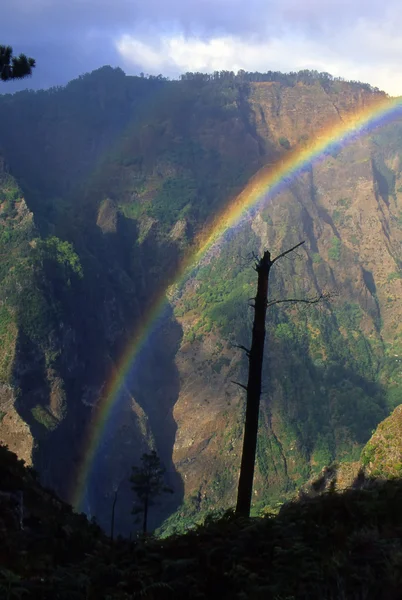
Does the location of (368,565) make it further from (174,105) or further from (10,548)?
(174,105)

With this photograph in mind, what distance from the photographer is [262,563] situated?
24.4ft

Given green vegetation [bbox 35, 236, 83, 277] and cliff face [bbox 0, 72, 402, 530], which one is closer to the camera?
cliff face [bbox 0, 72, 402, 530]

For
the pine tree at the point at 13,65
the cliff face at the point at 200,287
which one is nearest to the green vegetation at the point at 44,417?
the cliff face at the point at 200,287

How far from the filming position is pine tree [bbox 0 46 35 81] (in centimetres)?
1916

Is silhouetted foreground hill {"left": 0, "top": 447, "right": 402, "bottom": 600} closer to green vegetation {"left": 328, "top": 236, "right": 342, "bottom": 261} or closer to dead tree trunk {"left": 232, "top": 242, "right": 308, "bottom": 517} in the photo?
dead tree trunk {"left": 232, "top": 242, "right": 308, "bottom": 517}

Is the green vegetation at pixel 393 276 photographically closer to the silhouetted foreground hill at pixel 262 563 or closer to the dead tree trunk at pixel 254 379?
the dead tree trunk at pixel 254 379

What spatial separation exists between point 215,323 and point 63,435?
4521cm

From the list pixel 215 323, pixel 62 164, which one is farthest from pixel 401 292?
pixel 62 164

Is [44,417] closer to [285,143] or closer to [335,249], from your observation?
[335,249]

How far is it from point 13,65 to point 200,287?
124449mm

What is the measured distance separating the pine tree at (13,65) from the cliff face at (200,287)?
65.6 meters

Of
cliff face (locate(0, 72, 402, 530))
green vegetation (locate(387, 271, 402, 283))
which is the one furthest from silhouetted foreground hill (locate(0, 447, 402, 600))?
green vegetation (locate(387, 271, 402, 283))

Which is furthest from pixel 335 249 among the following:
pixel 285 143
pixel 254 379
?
pixel 254 379

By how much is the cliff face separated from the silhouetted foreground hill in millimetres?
74017
